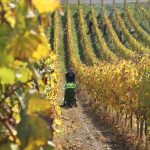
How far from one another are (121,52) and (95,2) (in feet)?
64.5

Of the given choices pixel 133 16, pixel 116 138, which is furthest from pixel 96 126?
pixel 133 16

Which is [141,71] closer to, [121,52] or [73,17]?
[121,52]

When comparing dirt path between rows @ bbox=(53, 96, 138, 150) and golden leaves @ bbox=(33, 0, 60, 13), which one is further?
dirt path between rows @ bbox=(53, 96, 138, 150)

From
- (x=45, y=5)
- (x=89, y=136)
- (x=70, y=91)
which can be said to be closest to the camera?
(x=45, y=5)

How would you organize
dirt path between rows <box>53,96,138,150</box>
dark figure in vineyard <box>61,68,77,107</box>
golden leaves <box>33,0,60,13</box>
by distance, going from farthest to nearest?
dark figure in vineyard <box>61,68,77,107</box>
dirt path between rows <box>53,96,138,150</box>
golden leaves <box>33,0,60,13</box>

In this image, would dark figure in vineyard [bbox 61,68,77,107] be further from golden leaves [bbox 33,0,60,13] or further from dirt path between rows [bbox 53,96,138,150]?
golden leaves [bbox 33,0,60,13]

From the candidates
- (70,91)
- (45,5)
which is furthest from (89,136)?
(45,5)

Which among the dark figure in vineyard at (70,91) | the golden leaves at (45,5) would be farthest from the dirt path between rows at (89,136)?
the golden leaves at (45,5)

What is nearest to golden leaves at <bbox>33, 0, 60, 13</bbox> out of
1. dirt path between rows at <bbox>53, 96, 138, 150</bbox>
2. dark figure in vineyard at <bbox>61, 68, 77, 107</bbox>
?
dirt path between rows at <bbox>53, 96, 138, 150</bbox>

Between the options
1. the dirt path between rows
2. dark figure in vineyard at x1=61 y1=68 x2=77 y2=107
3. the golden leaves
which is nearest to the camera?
the golden leaves

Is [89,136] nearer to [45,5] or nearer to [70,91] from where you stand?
[70,91]

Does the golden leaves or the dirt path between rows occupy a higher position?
the golden leaves

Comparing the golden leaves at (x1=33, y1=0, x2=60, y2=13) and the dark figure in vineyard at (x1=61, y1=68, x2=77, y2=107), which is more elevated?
the golden leaves at (x1=33, y1=0, x2=60, y2=13)

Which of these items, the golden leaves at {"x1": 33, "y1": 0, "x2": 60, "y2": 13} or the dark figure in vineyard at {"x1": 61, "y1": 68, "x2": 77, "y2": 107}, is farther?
the dark figure in vineyard at {"x1": 61, "y1": 68, "x2": 77, "y2": 107}
